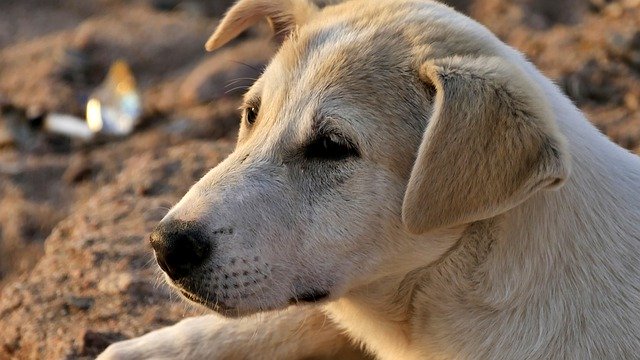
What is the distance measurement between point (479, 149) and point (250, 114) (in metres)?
0.85

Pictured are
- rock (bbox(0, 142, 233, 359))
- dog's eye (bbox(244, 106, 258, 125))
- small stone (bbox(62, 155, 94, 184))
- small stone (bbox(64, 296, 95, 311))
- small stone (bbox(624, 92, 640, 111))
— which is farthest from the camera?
small stone (bbox(62, 155, 94, 184))

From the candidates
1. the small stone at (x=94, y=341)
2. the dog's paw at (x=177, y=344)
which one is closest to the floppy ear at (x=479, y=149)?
the dog's paw at (x=177, y=344)

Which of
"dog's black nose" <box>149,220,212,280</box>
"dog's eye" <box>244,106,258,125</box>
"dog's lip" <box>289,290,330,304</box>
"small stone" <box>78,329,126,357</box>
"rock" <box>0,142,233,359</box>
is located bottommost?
"rock" <box>0,142,233,359</box>

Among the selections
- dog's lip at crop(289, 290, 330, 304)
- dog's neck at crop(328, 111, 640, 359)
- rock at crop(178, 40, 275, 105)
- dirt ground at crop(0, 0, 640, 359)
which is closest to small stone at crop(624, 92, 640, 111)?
dirt ground at crop(0, 0, 640, 359)

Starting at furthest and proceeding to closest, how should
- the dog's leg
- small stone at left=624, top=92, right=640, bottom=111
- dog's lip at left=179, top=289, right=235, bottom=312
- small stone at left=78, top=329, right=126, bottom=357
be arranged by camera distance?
small stone at left=624, top=92, right=640, bottom=111
small stone at left=78, top=329, right=126, bottom=357
the dog's leg
dog's lip at left=179, top=289, right=235, bottom=312

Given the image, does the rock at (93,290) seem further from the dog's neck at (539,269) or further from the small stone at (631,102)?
the small stone at (631,102)

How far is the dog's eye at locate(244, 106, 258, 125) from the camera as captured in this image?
10.8 ft

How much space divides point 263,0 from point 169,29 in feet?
14.9

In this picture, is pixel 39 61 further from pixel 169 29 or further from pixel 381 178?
pixel 381 178

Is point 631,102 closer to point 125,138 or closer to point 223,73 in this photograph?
point 223,73

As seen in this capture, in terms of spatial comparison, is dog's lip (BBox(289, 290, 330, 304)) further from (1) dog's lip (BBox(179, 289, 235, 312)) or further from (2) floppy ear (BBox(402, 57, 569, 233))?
(2) floppy ear (BBox(402, 57, 569, 233))

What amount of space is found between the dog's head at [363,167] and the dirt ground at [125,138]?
1.20 metres

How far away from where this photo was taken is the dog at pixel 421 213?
9.17ft

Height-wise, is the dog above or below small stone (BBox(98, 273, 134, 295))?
above
